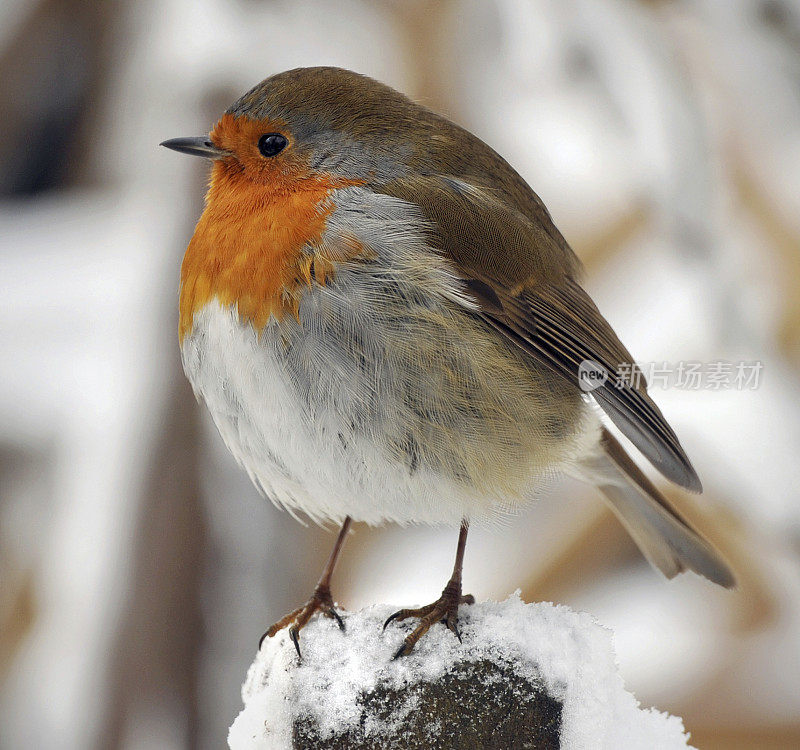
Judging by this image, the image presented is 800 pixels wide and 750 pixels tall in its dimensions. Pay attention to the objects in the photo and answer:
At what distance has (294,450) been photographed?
5.25ft

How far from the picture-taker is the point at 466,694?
1244mm

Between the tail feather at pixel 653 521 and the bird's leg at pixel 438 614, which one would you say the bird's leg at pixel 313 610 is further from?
the tail feather at pixel 653 521

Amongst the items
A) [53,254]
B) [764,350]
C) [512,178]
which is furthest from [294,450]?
[53,254]

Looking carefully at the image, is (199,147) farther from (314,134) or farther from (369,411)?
(369,411)

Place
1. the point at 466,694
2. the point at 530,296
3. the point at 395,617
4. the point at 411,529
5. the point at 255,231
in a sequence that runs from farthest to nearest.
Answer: the point at 411,529 → the point at 530,296 → the point at 255,231 → the point at 395,617 → the point at 466,694

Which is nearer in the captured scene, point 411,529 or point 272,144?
point 272,144

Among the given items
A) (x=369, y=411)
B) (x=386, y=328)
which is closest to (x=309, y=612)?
(x=369, y=411)

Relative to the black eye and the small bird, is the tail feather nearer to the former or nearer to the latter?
the small bird

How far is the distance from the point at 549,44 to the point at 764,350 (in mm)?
1368

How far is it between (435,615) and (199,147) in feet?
3.52

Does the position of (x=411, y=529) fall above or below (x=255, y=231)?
below

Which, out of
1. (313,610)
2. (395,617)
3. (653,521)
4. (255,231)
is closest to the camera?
(395,617)

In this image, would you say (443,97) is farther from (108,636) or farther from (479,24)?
(108,636)

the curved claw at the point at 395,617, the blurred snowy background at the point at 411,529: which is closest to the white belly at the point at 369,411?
the curved claw at the point at 395,617
